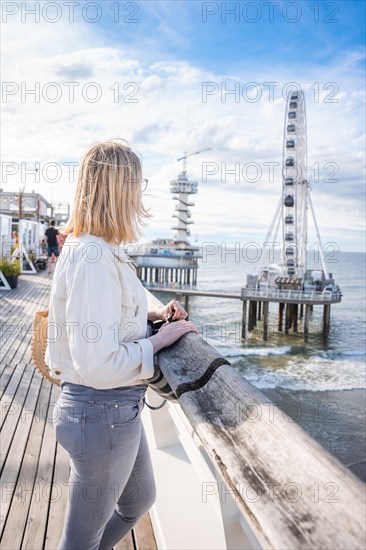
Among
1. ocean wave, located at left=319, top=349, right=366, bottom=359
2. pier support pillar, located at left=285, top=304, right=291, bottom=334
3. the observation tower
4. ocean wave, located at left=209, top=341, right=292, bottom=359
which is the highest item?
the observation tower

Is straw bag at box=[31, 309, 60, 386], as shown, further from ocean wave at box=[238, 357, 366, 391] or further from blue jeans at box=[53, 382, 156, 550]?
ocean wave at box=[238, 357, 366, 391]

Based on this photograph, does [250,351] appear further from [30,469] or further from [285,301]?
[30,469]

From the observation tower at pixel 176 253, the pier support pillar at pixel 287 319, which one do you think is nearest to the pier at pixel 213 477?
the pier support pillar at pixel 287 319

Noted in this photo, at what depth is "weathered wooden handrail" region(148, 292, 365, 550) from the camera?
675mm

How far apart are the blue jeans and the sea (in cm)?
475

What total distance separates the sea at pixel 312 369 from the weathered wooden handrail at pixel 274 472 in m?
5.08

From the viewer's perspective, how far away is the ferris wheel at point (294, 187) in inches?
1489

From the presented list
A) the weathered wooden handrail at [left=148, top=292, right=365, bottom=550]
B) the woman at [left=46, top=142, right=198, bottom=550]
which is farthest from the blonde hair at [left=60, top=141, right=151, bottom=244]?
the weathered wooden handrail at [left=148, top=292, right=365, bottom=550]

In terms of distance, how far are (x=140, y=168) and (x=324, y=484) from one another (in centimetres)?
102

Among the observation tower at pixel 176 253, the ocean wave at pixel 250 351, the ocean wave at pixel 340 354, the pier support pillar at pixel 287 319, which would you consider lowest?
the ocean wave at pixel 340 354

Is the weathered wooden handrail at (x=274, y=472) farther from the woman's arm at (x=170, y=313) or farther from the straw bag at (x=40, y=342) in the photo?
the straw bag at (x=40, y=342)

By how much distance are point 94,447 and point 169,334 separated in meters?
0.40

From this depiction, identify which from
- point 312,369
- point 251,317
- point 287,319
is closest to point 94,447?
point 312,369

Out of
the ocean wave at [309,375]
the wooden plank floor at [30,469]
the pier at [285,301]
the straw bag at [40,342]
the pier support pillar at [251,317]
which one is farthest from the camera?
the pier support pillar at [251,317]
